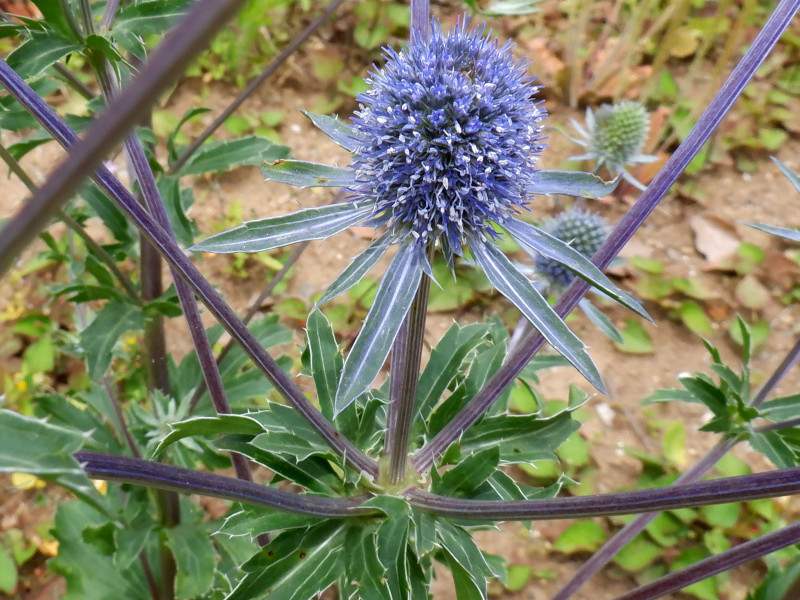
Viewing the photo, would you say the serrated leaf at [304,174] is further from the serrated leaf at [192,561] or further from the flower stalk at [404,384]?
the serrated leaf at [192,561]

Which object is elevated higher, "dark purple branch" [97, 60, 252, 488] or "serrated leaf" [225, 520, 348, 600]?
"dark purple branch" [97, 60, 252, 488]

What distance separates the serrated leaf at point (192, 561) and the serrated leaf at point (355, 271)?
894 millimetres

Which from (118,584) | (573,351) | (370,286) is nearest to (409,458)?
(573,351)

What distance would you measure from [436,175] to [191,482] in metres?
0.50

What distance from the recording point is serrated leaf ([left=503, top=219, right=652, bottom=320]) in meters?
0.77

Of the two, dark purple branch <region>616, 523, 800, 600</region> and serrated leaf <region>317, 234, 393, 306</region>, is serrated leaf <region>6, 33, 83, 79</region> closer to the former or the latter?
serrated leaf <region>317, 234, 393, 306</region>

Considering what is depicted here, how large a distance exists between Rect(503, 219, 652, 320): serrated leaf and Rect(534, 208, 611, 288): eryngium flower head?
3.00 feet

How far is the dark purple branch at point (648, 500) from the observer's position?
672 mm

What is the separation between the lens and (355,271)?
2.71 ft

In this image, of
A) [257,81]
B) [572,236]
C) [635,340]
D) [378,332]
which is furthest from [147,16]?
[635,340]

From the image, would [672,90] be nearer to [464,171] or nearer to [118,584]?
[464,171]

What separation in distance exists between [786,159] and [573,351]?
2.86 metres

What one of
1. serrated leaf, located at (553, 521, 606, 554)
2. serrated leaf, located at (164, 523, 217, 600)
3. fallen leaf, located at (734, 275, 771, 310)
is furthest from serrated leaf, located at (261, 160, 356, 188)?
fallen leaf, located at (734, 275, 771, 310)

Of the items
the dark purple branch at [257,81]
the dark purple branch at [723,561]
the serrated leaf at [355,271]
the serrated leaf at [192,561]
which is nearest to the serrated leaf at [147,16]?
the dark purple branch at [257,81]
